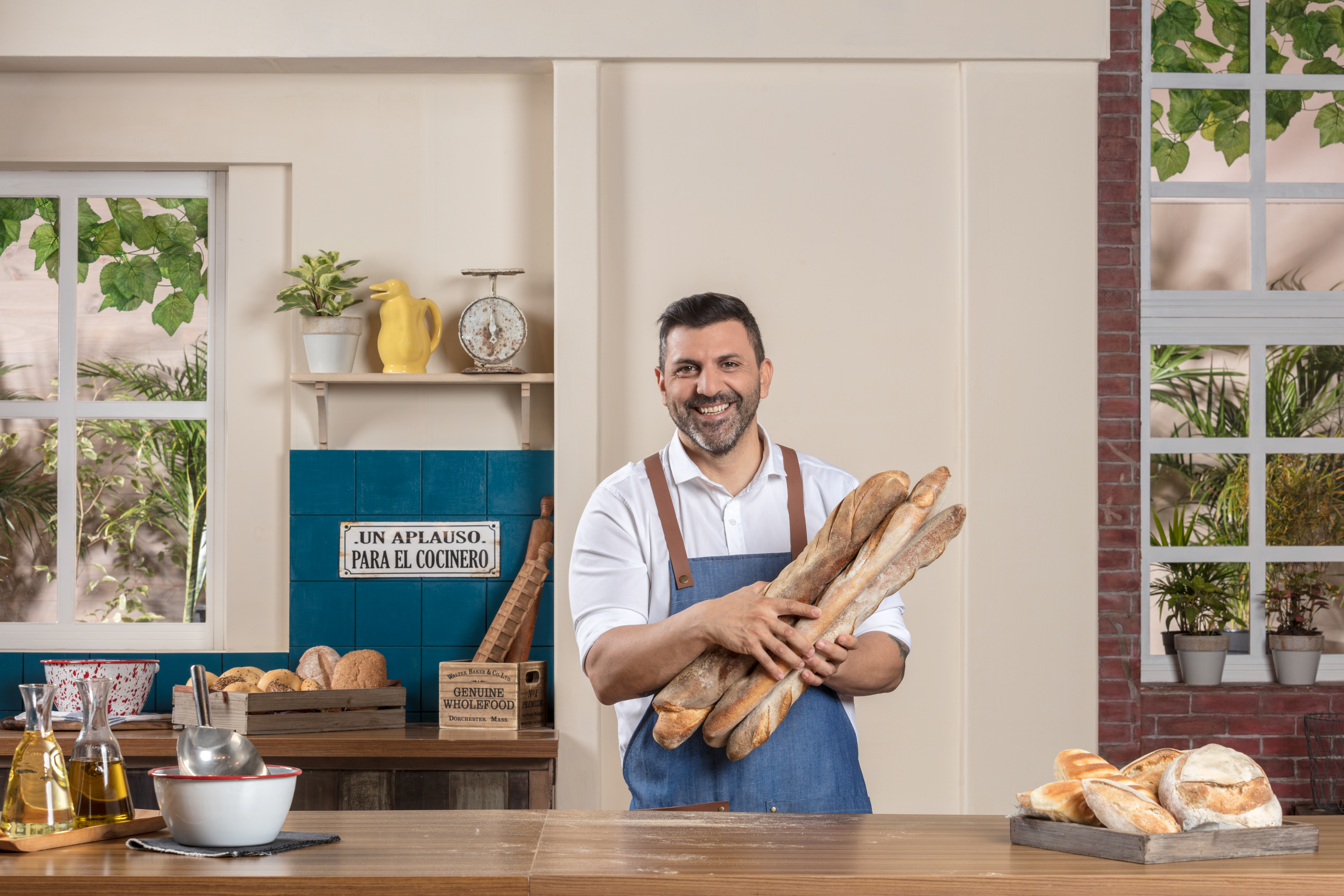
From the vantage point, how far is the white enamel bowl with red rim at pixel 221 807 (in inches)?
59.6

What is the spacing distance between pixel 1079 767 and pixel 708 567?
2.95 feet

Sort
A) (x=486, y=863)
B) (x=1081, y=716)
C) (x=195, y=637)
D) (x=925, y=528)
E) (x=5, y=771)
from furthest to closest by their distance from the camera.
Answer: (x=195, y=637), (x=1081, y=716), (x=5, y=771), (x=925, y=528), (x=486, y=863)

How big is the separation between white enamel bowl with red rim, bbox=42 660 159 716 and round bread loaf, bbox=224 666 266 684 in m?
0.30

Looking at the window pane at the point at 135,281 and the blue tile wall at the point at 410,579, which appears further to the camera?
the window pane at the point at 135,281

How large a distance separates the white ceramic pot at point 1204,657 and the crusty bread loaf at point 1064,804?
2501 mm

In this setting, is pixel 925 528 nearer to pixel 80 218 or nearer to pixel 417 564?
pixel 417 564

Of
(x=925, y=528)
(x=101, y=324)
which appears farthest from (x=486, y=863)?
(x=101, y=324)

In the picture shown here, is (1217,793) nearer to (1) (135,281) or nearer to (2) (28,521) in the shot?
(1) (135,281)

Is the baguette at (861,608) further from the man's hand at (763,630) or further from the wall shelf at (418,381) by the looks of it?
the wall shelf at (418,381)

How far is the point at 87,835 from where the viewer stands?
1581 mm

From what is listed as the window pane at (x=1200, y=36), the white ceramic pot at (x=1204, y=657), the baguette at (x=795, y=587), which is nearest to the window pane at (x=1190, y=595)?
the white ceramic pot at (x=1204, y=657)

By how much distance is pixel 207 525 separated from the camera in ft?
12.5

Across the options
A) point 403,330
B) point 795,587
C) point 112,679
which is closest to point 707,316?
point 795,587

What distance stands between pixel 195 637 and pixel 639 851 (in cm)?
269
